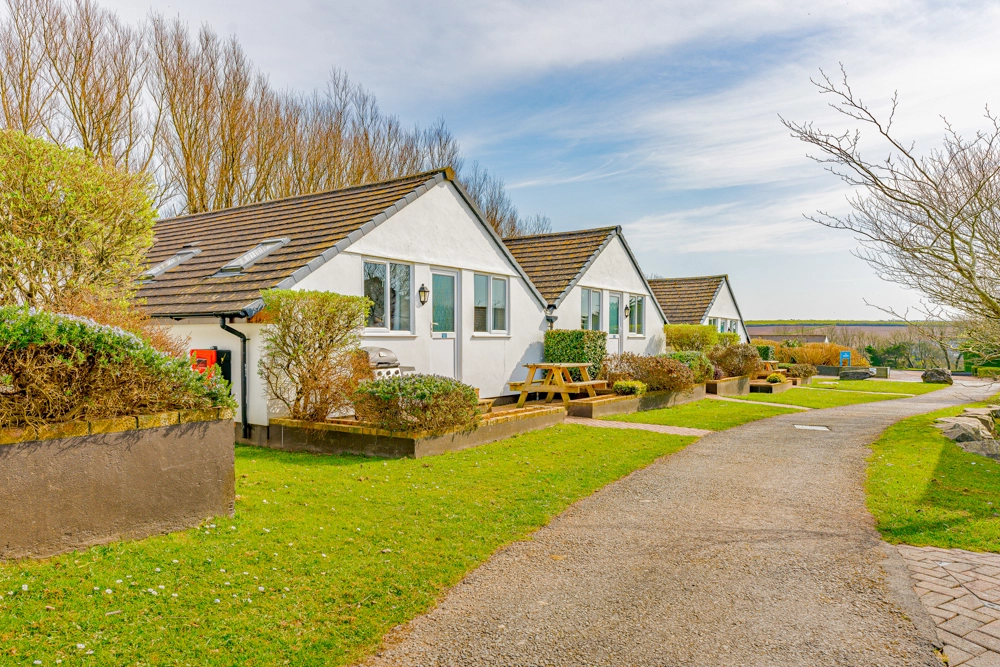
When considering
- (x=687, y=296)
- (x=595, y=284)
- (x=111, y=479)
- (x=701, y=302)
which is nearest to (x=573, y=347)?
(x=595, y=284)

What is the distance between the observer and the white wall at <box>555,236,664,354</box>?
20.8m

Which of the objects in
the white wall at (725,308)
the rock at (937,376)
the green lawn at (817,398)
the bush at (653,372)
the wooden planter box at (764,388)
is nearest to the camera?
the bush at (653,372)

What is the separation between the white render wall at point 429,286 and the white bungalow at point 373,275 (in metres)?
0.03

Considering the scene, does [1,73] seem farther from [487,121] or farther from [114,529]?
[114,529]

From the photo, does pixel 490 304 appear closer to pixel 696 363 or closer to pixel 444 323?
pixel 444 323

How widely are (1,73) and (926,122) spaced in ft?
87.9

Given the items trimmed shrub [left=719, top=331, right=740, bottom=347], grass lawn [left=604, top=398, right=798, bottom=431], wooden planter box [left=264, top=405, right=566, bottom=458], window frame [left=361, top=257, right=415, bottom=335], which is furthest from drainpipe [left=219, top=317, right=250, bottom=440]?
trimmed shrub [left=719, top=331, right=740, bottom=347]

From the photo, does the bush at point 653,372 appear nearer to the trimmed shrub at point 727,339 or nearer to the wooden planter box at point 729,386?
the wooden planter box at point 729,386

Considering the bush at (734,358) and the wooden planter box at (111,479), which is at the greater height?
the bush at (734,358)

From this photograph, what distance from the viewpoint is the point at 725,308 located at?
36500 millimetres

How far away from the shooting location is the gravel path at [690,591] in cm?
404

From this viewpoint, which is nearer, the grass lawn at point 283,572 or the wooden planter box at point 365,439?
the grass lawn at point 283,572

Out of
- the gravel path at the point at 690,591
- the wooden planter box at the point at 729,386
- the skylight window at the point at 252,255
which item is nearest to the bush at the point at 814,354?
the wooden planter box at the point at 729,386

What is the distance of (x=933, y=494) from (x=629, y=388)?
9380 millimetres
